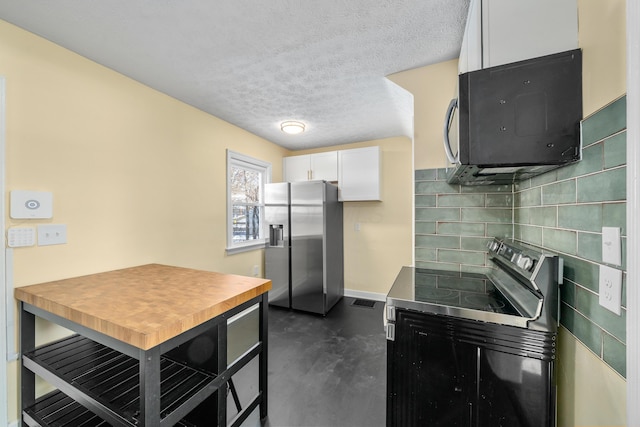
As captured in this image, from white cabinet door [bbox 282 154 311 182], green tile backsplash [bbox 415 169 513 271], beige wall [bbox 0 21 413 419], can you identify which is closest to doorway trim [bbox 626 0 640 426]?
green tile backsplash [bbox 415 169 513 271]

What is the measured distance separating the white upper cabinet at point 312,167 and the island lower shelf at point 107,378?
283cm

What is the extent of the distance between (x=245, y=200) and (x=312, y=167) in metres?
1.12

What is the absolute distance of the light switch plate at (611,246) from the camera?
67 centimetres

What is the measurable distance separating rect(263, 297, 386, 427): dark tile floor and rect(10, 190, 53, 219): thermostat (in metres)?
1.89

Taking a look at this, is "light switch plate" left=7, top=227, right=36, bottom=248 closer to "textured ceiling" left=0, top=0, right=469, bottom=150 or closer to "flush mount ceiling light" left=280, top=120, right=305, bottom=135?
"textured ceiling" left=0, top=0, right=469, bottom=150

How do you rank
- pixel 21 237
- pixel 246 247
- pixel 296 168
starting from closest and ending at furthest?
1. pixel 21 237
2. pixel 246 247
3. pixel 296 168

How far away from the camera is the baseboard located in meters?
3.62

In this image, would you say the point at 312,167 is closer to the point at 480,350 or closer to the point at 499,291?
the point at 499,291

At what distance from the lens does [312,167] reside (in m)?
3.77

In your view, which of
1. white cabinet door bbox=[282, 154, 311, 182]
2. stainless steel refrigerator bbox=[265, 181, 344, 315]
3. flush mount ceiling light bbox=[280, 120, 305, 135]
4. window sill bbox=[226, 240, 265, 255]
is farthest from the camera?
white cabinet door bbox=[282, 154, 311, 182]

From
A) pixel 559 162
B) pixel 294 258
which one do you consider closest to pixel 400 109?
pixel 559 162

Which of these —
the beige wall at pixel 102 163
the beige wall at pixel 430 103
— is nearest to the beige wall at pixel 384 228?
the beige wall at pixel 430 103

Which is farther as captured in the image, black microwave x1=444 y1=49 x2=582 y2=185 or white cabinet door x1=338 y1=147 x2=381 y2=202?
white cabinet door x1=338 y1=147 x2=381 y2=202

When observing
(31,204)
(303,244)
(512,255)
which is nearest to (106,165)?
(31,204)
